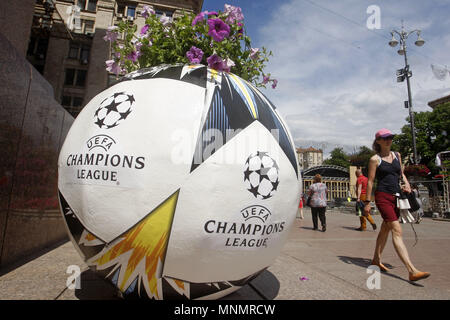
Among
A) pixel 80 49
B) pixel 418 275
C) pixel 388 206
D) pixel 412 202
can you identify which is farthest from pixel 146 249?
pixel 80 49

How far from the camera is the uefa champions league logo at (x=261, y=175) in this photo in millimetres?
1845

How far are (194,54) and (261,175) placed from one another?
135 centimetres

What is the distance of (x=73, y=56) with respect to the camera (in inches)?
1124

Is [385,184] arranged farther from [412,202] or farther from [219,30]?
[219,30]

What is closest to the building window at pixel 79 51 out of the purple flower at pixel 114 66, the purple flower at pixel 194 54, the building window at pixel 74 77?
the building window at pixel 74 77

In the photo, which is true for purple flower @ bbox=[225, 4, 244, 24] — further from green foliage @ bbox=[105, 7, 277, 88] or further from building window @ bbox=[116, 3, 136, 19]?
building window @ bbox=[116, 3, 136, 19]

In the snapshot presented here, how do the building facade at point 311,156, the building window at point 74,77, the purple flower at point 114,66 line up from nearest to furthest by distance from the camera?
the purple flower at point 114,66, the building window at point 74,77, the building facade at point 311,156

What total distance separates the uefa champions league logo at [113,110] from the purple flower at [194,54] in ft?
2.37

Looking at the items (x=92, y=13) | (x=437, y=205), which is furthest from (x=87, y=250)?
(x=92, y=13)

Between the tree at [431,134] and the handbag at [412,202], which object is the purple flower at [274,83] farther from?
the tree at [431,134]

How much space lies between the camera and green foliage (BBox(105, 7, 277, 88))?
2594 millimetres

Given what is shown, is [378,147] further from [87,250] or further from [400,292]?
[87,250]

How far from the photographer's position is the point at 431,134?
1473 inches
